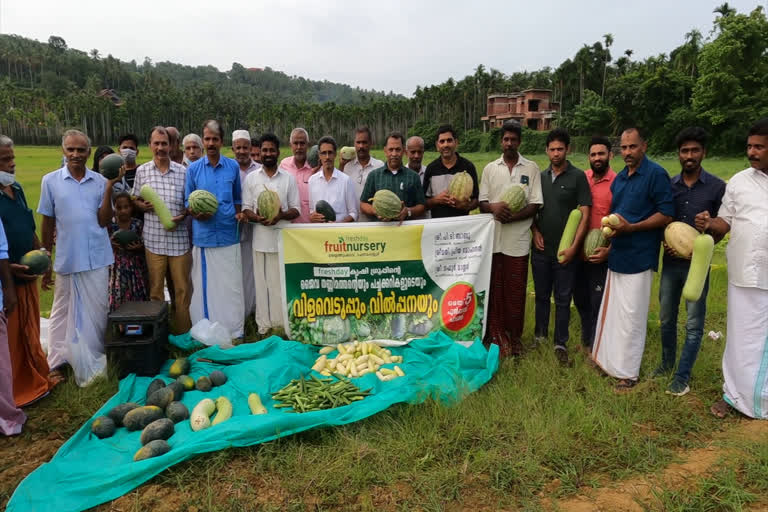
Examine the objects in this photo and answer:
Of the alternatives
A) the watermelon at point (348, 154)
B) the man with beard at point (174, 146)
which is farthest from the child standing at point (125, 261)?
the watermelon at point (348, 154)

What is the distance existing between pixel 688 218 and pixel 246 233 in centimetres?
557

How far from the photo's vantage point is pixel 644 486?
3.80 metres

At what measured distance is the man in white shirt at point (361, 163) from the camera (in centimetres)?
713

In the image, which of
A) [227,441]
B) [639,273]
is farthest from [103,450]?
[639,273]

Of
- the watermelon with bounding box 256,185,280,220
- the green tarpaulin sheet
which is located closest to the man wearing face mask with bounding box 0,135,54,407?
the green tarpaulin sheet

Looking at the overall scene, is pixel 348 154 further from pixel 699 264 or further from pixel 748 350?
pixel 748 350

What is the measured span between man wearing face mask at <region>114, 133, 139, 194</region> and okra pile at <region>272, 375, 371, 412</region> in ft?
11.3

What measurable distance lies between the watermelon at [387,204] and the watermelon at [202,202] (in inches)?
79.8

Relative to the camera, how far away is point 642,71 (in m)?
47.6

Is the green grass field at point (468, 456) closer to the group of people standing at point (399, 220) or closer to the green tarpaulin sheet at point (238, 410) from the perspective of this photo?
the green tarpaulin sheet at point (238, 410)

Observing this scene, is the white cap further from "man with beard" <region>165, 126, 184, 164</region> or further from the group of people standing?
"man with beard" <region>165, 126, 184, 164</region>

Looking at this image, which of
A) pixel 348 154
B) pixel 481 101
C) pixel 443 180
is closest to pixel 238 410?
pixel 443 180

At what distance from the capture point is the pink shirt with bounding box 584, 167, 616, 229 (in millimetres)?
5754

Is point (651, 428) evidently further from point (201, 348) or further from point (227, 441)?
point (201, 348)
